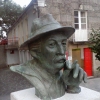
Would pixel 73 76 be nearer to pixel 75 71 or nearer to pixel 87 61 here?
pixel 75 71

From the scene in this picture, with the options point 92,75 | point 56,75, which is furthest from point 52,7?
point 56,75

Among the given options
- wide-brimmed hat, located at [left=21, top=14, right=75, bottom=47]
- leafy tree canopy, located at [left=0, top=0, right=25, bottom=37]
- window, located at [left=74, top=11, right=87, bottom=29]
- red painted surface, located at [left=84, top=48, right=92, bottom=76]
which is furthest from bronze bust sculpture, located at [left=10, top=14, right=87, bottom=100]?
leafy tree canopy, located at [left=0, top=0, right=25, bottom=37]

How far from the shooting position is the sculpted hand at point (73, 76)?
1.55 meters

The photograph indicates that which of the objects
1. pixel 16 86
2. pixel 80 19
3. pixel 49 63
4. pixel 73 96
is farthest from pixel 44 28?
pixel 80 19

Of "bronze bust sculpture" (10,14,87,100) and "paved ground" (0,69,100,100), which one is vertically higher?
"bronze bust sculpture" (10,14,87,100)

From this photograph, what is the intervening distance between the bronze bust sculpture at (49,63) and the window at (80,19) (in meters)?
5.00

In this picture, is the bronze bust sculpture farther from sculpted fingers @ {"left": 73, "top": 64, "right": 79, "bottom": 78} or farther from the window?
the window

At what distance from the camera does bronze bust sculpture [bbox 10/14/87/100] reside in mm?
1516

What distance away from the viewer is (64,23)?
19.8ft

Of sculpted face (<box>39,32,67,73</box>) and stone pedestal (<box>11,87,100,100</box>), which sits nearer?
sculpted face (<box>39,32,67,73</box>)

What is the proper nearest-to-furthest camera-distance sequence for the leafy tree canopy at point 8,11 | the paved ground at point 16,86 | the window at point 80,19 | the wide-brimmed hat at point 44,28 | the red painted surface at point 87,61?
the wide-brimmed hat at point 44,28 → the paved ground at point 16,86 → the window at point 80,19 → the red painted surface at point 87,61 → the leafy tree canopy at point 8,11

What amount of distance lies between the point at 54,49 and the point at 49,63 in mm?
181

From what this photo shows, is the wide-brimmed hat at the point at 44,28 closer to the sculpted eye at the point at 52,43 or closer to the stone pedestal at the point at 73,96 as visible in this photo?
the sculpted eye at the point at 52,43

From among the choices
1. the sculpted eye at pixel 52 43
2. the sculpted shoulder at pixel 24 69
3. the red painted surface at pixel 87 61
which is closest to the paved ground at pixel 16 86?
the red painted surface at pixel 87 61
